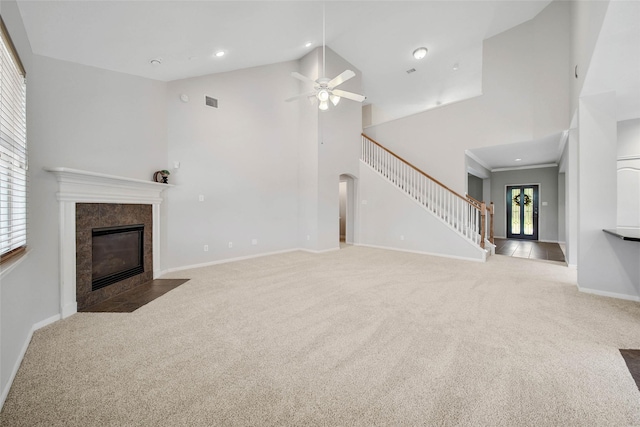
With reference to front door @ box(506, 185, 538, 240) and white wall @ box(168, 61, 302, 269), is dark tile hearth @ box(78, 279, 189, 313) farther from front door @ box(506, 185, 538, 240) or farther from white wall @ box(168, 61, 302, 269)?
front door @ box(506, 185, 538, 240)

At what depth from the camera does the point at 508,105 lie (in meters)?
5.48

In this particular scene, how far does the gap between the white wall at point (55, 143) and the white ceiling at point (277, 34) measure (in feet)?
0.71

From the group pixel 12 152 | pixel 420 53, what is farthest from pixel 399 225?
pixel 12 152

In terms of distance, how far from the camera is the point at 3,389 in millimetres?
1503

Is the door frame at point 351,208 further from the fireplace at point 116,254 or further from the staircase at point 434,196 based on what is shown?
the fireplace at point 116,254

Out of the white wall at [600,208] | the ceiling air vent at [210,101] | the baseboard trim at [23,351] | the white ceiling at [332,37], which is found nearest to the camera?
the baseboard trim at [23,351]

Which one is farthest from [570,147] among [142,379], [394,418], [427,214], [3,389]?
[3,389]

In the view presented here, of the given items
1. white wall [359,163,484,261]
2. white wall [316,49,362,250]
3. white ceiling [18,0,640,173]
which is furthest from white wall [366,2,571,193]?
white wall [316,49,362,250]

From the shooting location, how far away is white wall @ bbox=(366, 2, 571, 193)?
4.85m

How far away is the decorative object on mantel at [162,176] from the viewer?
4.01 metres

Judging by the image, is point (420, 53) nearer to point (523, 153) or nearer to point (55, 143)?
point (523, 153)

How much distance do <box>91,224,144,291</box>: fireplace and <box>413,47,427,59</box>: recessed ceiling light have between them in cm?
699

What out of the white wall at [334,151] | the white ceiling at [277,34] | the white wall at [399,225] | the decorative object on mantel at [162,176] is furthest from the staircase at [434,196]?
the decorative object on mantel at [162,176]

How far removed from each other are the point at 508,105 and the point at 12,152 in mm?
7525
